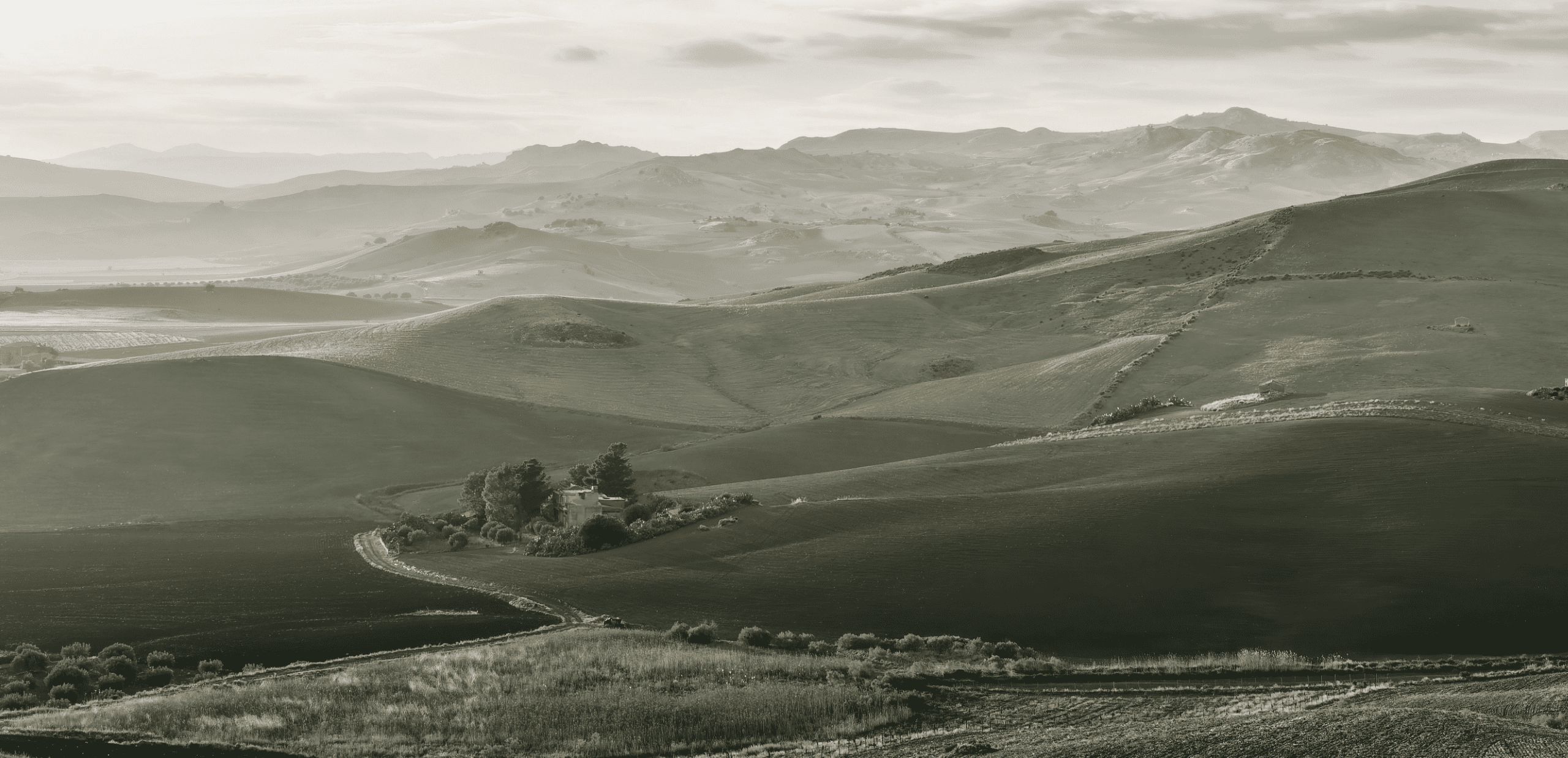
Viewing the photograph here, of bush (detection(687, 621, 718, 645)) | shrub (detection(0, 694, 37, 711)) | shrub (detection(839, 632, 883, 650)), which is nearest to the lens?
shrub (detection(0, 694, 37, 711))

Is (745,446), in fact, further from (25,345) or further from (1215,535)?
(25,345)

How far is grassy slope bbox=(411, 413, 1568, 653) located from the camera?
36.1 metres

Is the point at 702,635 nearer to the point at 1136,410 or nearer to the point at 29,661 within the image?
the point at 29,661

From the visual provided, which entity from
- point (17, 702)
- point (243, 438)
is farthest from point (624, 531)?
point (243, 438)

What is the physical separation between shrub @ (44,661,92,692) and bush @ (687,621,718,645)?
1439cm

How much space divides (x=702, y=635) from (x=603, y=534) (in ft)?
36.9

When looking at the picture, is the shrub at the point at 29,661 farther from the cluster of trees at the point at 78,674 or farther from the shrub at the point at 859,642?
the shrub at the point at 859,642

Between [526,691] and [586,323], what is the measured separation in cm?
7905

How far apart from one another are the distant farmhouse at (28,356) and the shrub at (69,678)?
7674 centimetres

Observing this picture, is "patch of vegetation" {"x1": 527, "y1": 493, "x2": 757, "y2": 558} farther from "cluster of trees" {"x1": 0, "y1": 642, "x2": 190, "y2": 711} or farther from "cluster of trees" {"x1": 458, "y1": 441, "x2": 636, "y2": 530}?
"cluster of trees" {"x1": 0, "y1": 642, "x2": 190, "y2": 711}

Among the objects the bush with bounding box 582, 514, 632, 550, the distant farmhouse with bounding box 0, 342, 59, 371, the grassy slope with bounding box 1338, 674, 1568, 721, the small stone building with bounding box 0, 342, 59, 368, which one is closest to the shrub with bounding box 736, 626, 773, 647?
the bush with bounding box 582, 514, 632, 550

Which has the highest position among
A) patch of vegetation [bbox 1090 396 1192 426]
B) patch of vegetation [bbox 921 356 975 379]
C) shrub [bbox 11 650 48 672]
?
patch of vegetation [bbox 921 356 975 379]

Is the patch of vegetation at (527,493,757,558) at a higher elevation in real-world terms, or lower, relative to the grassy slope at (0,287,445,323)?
lower

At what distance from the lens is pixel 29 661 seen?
109 feet
